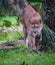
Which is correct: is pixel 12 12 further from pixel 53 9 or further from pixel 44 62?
pixel 44 62

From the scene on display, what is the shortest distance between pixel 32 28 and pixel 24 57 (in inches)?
57.1

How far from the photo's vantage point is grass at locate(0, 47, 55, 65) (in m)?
6.44

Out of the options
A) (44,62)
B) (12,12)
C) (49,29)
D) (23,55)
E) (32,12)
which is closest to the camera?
(44,62)

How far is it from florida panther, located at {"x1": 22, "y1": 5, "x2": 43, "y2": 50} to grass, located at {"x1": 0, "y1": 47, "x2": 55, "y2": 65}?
23.3 inches

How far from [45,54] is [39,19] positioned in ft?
3.40

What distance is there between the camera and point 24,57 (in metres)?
6.98

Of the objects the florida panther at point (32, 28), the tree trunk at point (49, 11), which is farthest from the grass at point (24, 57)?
the tree trunk at point (49, 11)

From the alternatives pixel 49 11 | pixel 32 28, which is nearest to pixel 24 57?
pixel 32 28

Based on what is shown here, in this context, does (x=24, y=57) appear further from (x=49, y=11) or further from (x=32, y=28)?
(x=49, y=11)

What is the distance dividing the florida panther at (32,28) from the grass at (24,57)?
593mm

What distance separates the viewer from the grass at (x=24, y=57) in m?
6.44

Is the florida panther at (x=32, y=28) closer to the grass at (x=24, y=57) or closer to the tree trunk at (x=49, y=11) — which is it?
the tree trunk at (x=49, y=11)

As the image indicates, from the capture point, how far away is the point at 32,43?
842 centimetres

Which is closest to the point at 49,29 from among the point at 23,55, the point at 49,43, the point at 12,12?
the point at 49,43
